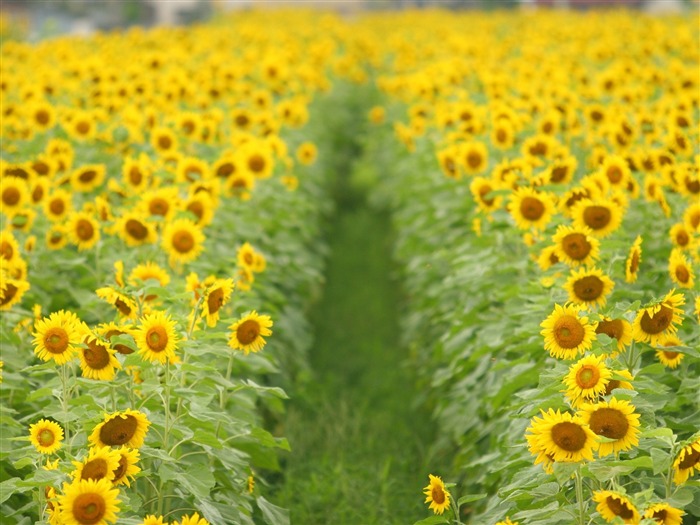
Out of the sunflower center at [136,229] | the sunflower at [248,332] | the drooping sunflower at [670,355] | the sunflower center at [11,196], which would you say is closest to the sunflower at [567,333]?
the drooping sunflower at [670,355]

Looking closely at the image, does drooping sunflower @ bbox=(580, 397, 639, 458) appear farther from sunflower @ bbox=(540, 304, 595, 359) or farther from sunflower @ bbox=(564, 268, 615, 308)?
sunflower @ bbox=(564, 268, 615, 308)

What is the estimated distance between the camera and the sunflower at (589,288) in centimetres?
362

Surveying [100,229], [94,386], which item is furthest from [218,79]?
[94,386]

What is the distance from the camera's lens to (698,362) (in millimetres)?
3678

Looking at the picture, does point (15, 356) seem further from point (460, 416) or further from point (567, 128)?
point (567, 128)

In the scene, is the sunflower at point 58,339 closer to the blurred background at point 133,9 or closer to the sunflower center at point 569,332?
the sunflower center at point 569,332

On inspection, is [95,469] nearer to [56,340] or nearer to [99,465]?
[99,465]

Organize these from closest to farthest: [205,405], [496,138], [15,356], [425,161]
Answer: [205,405], [15,356], [496,138], [425,161]

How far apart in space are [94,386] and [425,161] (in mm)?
5410

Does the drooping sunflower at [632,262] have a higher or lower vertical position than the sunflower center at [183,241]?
higher

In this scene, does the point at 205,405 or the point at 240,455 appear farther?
the point at 240,455

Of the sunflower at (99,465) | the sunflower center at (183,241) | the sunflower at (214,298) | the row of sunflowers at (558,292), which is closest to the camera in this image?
the sunflower at (99,465)

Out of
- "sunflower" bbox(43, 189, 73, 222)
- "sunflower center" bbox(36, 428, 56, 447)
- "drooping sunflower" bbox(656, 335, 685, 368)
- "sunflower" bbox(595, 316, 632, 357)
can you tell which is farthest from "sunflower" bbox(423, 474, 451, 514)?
"sunflower" bbox(43, 189, 73, 222)

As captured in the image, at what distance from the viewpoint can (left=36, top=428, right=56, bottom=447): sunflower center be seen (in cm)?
291
